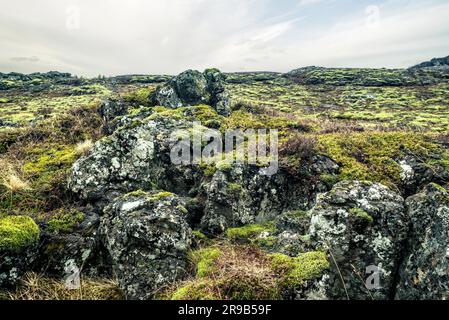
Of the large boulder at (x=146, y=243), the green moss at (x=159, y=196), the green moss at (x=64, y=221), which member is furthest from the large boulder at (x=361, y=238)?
the green moss at (x=64, y=221)

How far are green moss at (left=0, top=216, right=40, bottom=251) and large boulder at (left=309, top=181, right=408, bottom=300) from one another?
6713 mm

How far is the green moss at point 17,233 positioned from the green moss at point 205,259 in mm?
3880

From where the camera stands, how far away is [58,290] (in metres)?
6.59

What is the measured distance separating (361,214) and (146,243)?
5.03 metres

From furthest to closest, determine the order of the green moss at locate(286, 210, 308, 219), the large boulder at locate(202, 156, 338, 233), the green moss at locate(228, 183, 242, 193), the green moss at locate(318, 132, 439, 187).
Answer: the green moss at locate(318, 132, 439, 187), the green moss at locate(228, 183, 242, 193), the large boulder at locate(202, 156, 338, 233), the green moss at locate(286, 210, 308, 219)

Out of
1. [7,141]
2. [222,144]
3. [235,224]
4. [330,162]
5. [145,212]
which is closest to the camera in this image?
[145,212]

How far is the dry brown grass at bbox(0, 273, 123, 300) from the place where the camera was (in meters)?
6.33

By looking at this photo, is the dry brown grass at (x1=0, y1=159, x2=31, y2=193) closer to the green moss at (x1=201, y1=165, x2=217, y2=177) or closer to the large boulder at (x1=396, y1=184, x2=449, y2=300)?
the green moss at (x1=201, y1=165, x2=217, y2=177)

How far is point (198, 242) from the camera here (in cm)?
753

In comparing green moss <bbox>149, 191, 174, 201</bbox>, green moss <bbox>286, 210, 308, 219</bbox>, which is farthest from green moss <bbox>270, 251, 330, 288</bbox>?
green moss <bbox>149, 191, 174, 201</bbox>

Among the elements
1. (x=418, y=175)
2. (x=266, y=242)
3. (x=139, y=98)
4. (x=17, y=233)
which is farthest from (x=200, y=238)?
(x=139, y=98)

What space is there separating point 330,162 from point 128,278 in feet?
22.8
